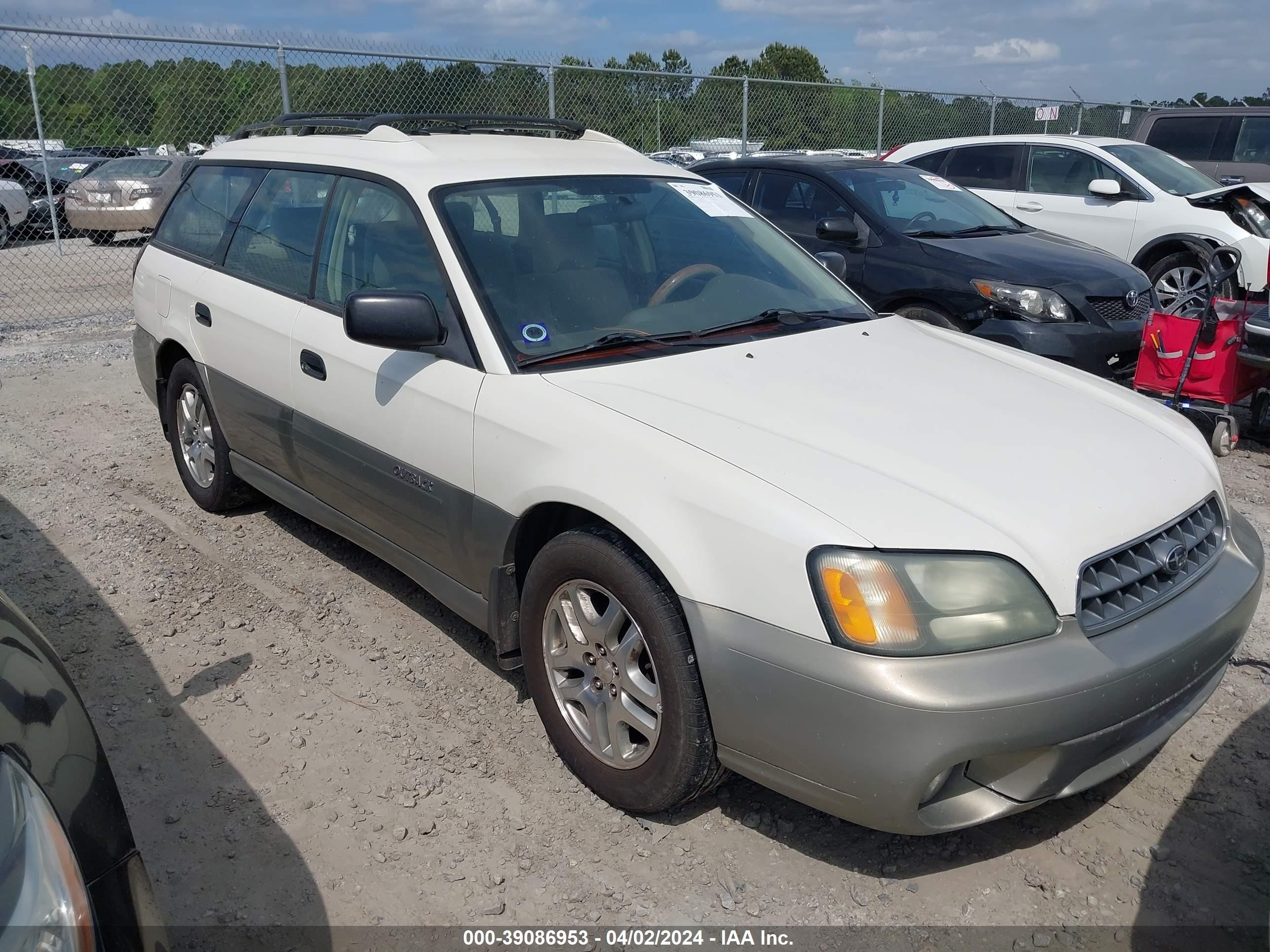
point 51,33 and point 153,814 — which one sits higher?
point 51,33

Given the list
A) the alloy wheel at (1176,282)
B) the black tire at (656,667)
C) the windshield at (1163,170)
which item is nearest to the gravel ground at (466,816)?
the black tire at (656,667)

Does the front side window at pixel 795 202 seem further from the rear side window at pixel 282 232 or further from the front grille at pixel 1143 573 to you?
the front grille at pixel 1143 573

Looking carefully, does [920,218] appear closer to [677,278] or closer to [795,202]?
[795,202]

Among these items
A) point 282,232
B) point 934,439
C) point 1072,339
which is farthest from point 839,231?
point 934,439

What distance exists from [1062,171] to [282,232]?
8.44 metres

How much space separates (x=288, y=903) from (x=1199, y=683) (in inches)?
95.0

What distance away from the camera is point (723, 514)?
96.0 inches

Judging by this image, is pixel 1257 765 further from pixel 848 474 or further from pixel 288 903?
pixel 288 903

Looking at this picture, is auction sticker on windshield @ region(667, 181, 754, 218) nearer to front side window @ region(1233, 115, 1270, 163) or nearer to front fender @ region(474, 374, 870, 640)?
front fender @ region(474, 374, 870, 640)

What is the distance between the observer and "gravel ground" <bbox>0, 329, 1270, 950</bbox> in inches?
101

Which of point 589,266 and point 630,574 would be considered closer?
point 630,574

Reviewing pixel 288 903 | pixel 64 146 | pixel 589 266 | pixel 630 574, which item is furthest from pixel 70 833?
pixel 64 146

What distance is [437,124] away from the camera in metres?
4.82

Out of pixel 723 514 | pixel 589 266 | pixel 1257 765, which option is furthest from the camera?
pixel 589 266
